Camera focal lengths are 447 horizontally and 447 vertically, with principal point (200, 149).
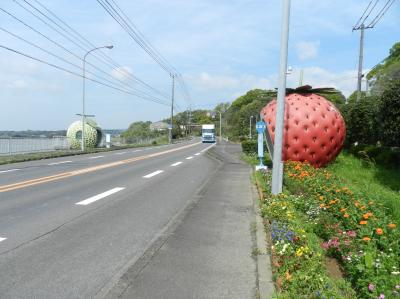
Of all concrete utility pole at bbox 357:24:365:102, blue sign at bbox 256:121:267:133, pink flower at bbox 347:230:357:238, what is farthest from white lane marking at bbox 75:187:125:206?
concrete utility pole at bbox 357:24:365:102

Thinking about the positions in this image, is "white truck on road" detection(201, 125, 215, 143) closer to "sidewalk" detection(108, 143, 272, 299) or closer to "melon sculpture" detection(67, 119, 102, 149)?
"melon sculpture" detection(67, 119, 102, 149)

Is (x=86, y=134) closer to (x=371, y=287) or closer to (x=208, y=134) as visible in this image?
(x=208, y=134)

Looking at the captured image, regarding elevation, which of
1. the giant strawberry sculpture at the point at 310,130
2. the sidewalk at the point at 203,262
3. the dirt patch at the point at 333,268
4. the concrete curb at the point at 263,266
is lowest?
the sidewalk at the point at 203,262

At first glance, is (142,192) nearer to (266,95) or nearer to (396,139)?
(266,95)

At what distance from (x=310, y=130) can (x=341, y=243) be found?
8.94 m

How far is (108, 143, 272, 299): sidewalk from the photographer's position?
14.9 feet

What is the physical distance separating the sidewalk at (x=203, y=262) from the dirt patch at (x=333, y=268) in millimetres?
825

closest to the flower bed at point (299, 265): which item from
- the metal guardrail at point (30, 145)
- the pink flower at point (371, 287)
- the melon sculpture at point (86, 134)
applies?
the pink flower at point (371, 287)

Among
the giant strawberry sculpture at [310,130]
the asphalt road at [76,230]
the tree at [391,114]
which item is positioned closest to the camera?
the asphalt road at [76,230]

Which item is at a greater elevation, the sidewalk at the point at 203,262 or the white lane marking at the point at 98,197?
the sidewalk at the point at 203,262

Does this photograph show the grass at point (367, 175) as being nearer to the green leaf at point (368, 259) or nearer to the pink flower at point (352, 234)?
the pink flower at point (352, 234)

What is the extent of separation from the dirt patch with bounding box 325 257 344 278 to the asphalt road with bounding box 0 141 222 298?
91.3 inches

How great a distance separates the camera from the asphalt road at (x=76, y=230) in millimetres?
4766

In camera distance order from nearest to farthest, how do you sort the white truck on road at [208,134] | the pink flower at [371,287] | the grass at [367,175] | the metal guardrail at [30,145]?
the pink flower at [371,287]
the grass at [367,175]
the metal guardrail at [30,145]
the white truck on road at [208,134]
